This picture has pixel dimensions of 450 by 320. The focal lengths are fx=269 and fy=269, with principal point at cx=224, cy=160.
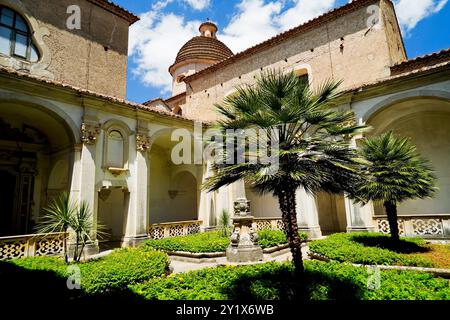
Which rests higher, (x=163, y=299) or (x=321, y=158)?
(x=321, y=158)

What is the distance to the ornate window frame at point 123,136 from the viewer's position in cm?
1148

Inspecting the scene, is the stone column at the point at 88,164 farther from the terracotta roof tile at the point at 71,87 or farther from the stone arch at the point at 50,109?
the terracotta roof tile at the point at 71,87

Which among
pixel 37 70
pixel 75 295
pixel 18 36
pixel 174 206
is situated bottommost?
pixel 75 295

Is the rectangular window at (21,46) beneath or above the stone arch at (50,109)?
above

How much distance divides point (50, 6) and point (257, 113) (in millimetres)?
14026

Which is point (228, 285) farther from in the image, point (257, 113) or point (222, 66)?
point (222, 66)

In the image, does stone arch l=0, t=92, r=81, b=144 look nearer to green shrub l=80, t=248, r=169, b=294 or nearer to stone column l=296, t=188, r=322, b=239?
green shrub l=80, t=248, r=169, b=294

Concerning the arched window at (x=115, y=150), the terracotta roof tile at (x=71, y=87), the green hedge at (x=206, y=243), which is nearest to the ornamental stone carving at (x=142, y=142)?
the arched window at (x=115, y=150)

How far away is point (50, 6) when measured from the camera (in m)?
13.2

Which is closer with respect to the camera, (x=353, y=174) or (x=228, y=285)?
(x=353, y=174)

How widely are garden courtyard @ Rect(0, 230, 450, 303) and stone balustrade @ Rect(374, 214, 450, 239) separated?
2.70 meters

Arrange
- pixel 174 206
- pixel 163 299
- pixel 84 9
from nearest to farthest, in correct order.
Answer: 1. pixel 163 299
2. pixel 84 9
3. pixel 174 206

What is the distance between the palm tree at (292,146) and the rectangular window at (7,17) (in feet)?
40.6
